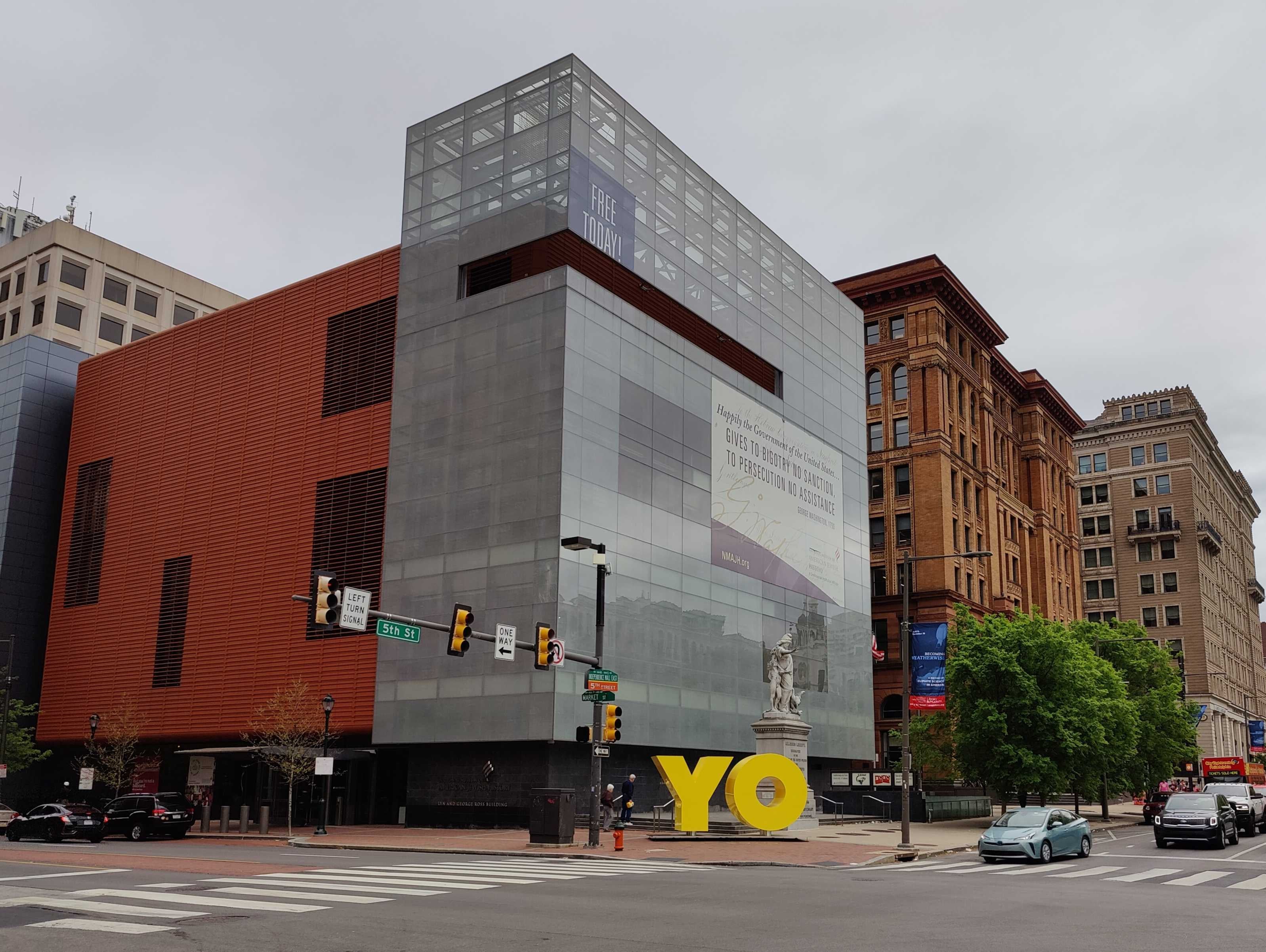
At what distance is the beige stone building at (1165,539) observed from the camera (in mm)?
129875

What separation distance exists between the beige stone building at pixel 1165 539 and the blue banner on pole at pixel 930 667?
87.1m

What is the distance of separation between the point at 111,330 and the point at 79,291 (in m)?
3.14

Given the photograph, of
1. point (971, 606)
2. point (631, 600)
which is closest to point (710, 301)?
point (631, 600)

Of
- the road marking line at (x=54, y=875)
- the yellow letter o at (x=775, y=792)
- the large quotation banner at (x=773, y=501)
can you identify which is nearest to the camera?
the road marking line at (x=54, y=875)

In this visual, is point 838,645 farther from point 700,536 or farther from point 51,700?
point 51,700

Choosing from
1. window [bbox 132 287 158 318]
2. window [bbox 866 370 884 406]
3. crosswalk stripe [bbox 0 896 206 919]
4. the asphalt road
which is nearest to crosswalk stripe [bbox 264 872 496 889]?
the asphalt road

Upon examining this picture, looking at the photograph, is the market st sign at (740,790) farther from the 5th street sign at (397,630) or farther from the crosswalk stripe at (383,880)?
the crosswalk stripe at (383,880)

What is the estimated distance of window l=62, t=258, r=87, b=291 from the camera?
7556cm

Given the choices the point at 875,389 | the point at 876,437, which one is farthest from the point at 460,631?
the point at 875,389

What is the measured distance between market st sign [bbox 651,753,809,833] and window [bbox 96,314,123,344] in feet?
185

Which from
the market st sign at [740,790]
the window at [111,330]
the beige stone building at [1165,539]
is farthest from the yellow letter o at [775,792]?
the beige stone building at [1165,539]

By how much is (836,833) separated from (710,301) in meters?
26.0

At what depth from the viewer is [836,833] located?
41.7m

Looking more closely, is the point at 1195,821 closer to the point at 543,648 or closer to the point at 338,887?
the point at 543,648
